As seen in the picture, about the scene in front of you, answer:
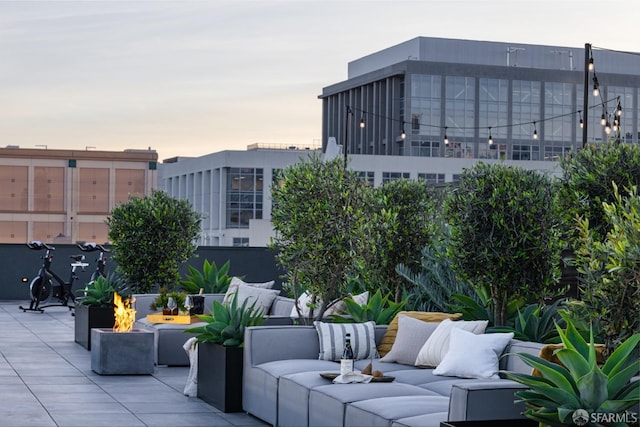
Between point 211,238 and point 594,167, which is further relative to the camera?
point 211,238

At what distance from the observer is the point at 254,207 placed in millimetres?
76812

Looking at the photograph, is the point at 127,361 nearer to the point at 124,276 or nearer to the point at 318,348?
the point at 318,348

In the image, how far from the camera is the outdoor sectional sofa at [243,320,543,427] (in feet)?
18.8

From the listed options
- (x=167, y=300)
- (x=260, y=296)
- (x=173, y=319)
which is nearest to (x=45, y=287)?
(x=260, y=296)

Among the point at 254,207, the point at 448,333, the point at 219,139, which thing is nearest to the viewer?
the point at 448,333

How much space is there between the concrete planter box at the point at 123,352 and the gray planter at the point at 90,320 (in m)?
2.61

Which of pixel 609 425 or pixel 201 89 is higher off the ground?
pixel 201 89

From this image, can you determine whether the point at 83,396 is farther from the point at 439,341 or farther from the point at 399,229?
the point at 399,229

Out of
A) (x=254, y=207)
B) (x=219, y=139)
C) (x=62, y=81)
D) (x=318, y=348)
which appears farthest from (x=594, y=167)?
(x=254, y=207)

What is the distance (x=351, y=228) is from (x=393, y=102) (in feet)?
235

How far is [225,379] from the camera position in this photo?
8.69 meters

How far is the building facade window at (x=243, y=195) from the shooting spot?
7631 cm

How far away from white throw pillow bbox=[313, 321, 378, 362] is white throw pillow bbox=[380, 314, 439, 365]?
213 mm

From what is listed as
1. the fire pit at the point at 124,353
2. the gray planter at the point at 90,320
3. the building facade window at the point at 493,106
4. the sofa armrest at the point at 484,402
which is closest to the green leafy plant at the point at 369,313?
the fire pit at the point at 124,353
